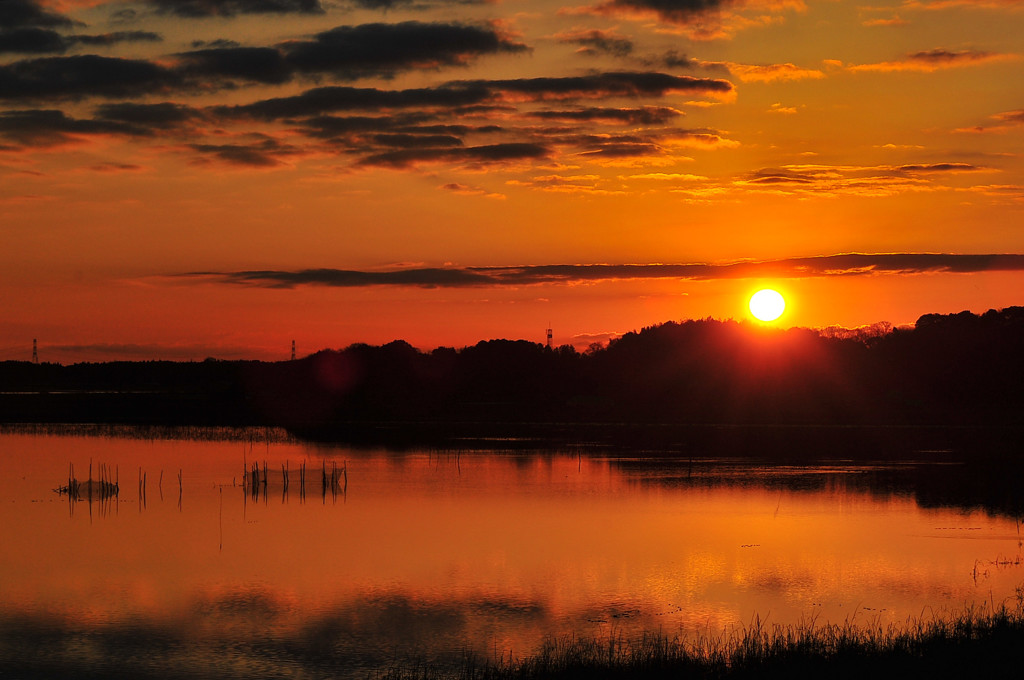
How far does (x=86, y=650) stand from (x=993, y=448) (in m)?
73.0

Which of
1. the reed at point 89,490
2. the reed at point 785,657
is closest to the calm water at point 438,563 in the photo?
the reed at point 89,490

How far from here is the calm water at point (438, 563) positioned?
23.7 m

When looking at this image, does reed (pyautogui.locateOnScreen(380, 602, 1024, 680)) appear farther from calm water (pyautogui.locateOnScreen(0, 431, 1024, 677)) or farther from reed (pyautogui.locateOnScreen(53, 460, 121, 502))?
reed (pyautogui.locateOnScreen(53, 460, 121, 502))

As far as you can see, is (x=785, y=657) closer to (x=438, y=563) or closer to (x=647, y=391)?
(x=438, y=563)

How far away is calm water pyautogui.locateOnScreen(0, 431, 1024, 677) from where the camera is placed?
23.7m

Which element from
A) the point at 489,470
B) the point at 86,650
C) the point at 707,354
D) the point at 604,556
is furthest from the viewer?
the point at 707,354

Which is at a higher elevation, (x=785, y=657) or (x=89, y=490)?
(x=89, y=490)

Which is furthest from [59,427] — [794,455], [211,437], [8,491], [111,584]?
[111,584]

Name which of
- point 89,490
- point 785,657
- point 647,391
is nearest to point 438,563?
point 785,657

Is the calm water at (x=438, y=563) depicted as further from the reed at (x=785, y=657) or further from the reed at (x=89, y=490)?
the reed at (x=785, y=657)

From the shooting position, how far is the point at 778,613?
26281 millimetres

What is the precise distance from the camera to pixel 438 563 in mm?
33375

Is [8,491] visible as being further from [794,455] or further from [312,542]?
[794,455]

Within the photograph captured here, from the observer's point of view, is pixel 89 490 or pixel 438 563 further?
pixel 89 490
